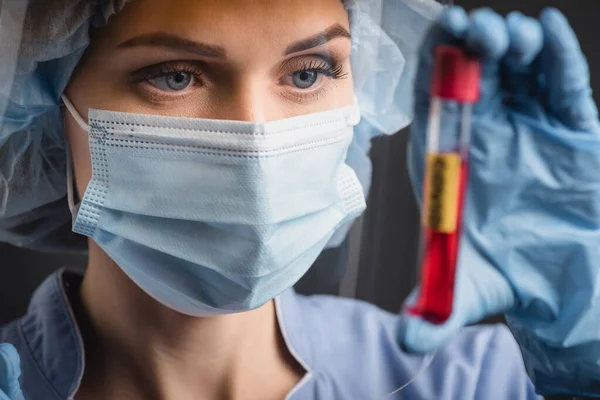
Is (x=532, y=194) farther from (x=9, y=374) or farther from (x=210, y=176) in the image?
(x=9, y=374)

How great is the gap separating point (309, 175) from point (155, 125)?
20 centimetres

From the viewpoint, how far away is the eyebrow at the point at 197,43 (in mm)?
871

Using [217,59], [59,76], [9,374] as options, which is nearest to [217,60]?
[217,59]

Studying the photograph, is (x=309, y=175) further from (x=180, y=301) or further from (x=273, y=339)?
(x=273, y=339)

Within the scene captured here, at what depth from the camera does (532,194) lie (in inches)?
35.0

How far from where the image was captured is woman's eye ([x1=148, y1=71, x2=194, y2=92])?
0.92 m

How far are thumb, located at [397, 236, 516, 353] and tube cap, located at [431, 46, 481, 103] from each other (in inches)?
7.5

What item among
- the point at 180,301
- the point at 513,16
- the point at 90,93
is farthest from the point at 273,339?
the point at 513,16

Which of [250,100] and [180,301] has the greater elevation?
[250,100]

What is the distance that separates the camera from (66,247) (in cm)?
130

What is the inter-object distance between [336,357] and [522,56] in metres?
0.55

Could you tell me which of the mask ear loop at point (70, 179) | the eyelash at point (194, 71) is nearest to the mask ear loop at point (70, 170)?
the mask ear loop at point (70, 179)

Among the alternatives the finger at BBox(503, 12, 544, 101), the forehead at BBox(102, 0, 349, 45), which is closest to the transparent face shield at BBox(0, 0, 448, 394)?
the forehead at BBox(102, 0, 349, 45)

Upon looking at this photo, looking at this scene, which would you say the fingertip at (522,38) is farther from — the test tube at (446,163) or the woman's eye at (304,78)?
the woman's eye at (304,78)
